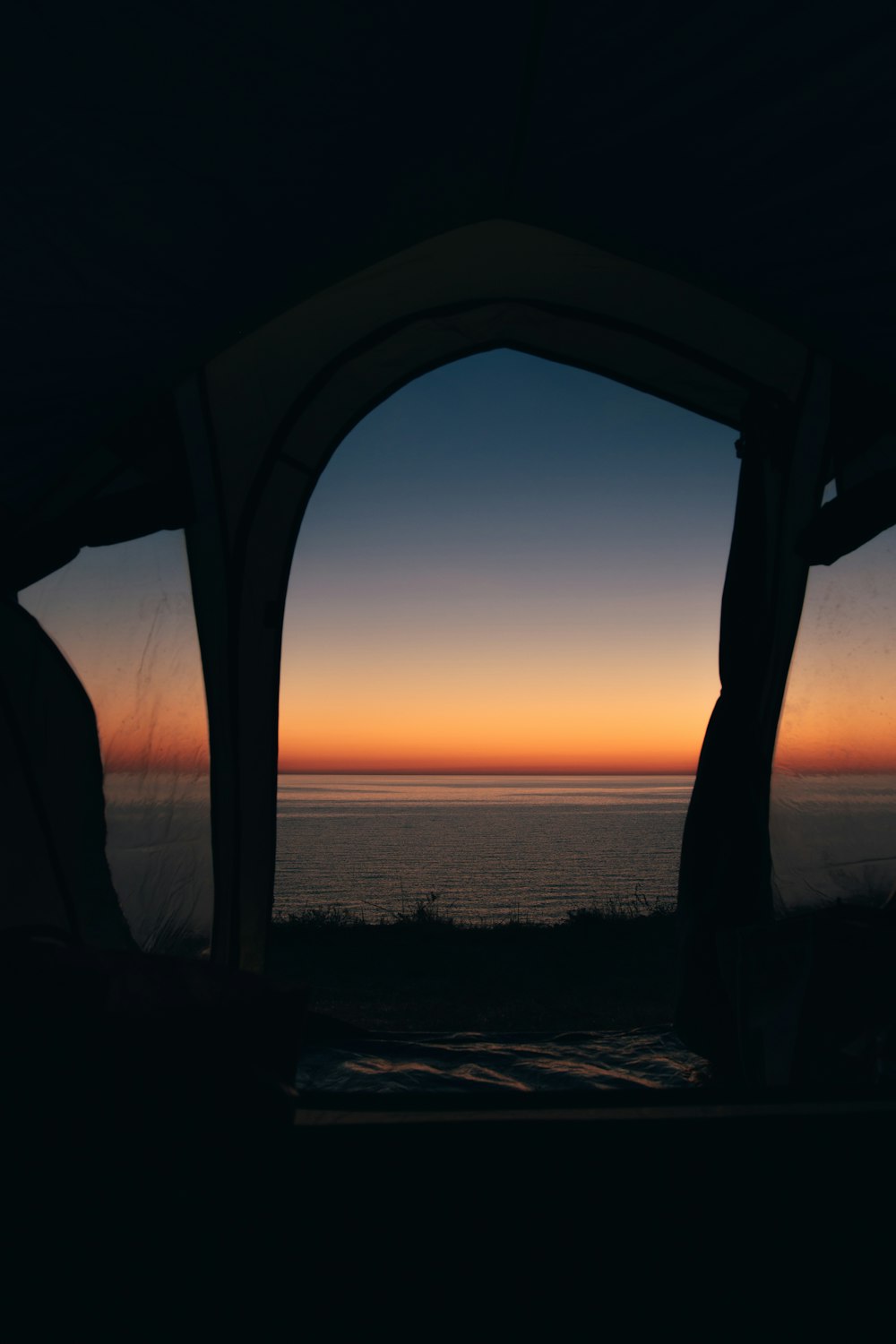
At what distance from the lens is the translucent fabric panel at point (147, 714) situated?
2781 millimetres

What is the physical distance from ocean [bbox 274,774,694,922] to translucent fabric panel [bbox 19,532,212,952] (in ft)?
23.1

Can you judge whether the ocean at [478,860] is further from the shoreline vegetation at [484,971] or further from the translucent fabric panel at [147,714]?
the translucent fabric panel at [147,714]

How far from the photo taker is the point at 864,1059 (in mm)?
1980

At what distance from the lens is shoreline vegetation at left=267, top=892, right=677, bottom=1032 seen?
450 cm

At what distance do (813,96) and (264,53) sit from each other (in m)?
1.13

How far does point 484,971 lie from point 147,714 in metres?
3.63

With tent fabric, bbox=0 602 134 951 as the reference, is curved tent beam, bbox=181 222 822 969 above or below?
above

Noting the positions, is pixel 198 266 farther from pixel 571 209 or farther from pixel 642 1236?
pixel 642 1236

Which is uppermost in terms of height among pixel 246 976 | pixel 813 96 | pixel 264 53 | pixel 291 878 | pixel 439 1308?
pixel 813 96

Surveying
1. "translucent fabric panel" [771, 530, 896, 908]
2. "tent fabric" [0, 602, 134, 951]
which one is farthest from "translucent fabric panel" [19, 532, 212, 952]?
"translucent fabric panel" [771, 530, 896, 908]

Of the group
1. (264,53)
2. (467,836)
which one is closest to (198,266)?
(264,53)

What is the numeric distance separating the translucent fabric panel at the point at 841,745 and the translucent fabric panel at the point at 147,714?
228 cm

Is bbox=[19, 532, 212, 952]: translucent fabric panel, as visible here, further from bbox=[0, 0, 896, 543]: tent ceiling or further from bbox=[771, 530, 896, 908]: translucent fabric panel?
bbox=[771, 530, 896, 908]: translucent fabric panel

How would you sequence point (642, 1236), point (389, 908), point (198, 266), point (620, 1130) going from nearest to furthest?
point (642, 1236), point (620, 1130), point (198, 266), point (389, 908)
